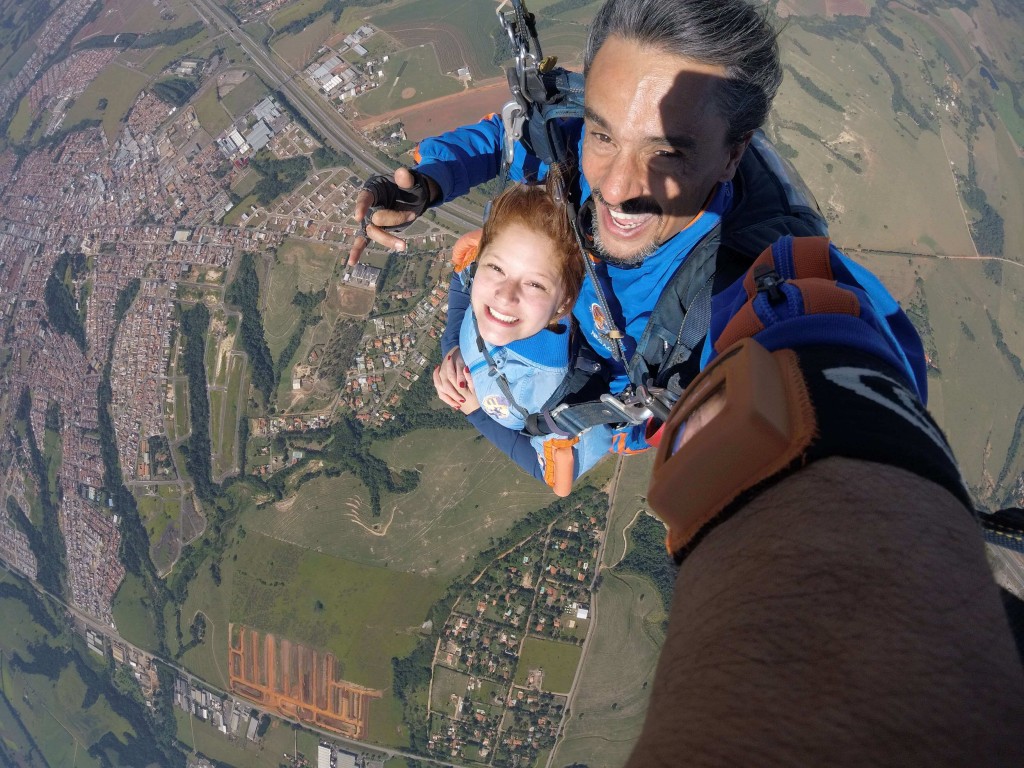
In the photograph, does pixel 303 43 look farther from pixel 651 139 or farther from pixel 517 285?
pixel 651 139

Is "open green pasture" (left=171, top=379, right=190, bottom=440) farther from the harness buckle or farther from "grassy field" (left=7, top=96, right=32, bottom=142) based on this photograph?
→ the harness buckle

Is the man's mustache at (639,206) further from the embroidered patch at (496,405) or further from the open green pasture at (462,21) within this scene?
the open green pasture at (462,21)

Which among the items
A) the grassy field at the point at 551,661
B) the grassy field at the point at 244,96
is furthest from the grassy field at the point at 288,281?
the grassy field at the point at 551,661

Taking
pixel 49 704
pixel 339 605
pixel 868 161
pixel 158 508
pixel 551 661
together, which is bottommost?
pixel 49 704

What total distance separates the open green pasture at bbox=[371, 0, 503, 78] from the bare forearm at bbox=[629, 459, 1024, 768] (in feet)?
47.3

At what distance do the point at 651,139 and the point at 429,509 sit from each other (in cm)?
945

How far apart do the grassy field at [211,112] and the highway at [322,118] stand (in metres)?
1.39

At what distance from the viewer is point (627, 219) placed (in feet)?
5.92

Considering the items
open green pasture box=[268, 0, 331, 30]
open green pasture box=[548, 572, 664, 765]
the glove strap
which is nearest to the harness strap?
the glove strap

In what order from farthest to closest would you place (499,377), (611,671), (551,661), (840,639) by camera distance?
(551,661), (611,671), (499,377), (840,639)

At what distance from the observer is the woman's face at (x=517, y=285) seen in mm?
2258

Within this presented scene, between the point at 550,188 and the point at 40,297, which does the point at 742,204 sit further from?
the point at 40,297

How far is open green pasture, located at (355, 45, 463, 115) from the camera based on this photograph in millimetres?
12891

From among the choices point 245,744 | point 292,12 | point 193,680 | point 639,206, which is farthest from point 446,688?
point 292,12
